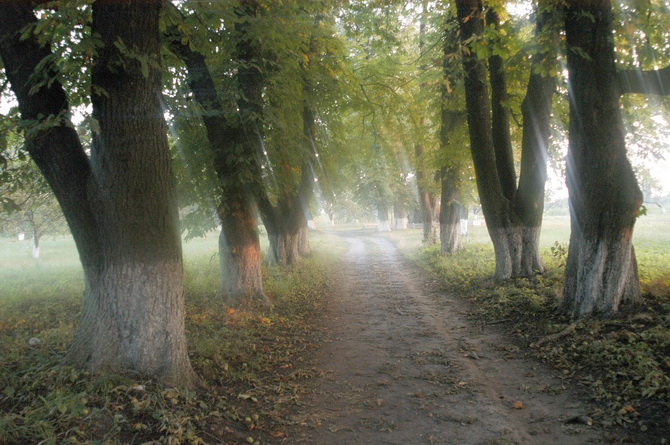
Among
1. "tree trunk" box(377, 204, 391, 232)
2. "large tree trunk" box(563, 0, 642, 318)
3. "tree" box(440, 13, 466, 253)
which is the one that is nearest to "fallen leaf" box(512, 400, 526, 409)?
"large tree trunk" box(563, 0, 642, 318)

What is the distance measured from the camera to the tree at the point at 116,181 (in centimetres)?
470

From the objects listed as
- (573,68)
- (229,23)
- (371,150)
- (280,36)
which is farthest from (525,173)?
(371,150)

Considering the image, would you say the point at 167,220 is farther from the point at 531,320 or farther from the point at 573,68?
the point at 573,68

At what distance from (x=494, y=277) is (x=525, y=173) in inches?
109

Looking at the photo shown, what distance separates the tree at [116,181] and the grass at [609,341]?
4695 millimetres

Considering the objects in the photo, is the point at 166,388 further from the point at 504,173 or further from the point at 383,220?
the point at 383,220

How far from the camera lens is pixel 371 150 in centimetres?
2142

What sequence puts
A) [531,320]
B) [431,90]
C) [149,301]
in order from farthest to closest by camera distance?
[431,90], [531,320], [149,301]

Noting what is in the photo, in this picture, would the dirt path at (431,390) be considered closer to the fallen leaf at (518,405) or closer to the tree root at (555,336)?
the fallen leaf at (518,405)

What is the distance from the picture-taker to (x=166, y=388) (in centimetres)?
465

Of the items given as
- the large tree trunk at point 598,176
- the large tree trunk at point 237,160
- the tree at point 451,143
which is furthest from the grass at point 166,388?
the tree at point 451,143

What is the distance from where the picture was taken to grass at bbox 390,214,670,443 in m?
4.13

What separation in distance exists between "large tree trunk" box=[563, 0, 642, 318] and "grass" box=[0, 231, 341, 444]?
15.5ft

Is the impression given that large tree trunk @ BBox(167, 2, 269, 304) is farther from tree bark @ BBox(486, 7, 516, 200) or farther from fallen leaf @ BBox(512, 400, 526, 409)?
fallen leaf @ BBox(512, 400, 526, 409)
